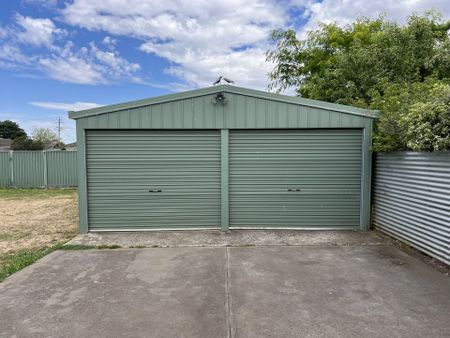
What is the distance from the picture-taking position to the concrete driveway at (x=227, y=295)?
3.12m

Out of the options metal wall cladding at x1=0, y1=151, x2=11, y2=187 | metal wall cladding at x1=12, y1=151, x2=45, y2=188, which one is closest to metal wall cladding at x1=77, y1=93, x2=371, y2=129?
metal wall cladding at x1=12, y1=151, x2=45, y2=188

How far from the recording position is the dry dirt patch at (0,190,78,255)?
642 centimetres

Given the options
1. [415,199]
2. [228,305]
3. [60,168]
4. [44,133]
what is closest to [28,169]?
[60,168]

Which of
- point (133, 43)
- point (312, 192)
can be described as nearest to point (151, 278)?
point (312, 192)

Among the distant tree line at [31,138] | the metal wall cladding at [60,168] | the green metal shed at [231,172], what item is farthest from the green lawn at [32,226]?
the distant tree line at [31,138]

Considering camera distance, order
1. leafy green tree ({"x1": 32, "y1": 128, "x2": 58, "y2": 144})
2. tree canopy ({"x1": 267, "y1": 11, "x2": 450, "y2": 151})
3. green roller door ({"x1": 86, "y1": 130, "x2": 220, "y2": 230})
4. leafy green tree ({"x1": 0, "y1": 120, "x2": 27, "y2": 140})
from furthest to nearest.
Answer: leafy green tree ({"x1": 0, "y1": 120, "x2": 27, "y2": 140}) < leafy green tree ({"x1": 32, "y1": 128, "x2": 58, "y2": 144}) < green roller door ({"x1": 86, "y1": 130, "x2": 220, "y2": 230}) < tree canopy ({"x1": 267, "y1": 11, "x2": 450, "y2": 151})

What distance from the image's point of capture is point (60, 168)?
15.6m

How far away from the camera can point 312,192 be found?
701 cm

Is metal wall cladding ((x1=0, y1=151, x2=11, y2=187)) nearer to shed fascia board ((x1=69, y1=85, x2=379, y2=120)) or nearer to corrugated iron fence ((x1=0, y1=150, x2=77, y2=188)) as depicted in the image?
corrugated iron fence ((x1=0, y1=150, x2=77, y2=188))

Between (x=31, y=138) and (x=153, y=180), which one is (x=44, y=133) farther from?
(x=153, y=180)

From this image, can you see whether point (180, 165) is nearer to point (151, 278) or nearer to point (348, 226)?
point (151, 278)

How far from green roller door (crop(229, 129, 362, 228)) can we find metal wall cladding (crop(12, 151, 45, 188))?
1223cm

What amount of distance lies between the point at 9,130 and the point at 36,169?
51318mm

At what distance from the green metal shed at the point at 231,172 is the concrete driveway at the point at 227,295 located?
153 cm
